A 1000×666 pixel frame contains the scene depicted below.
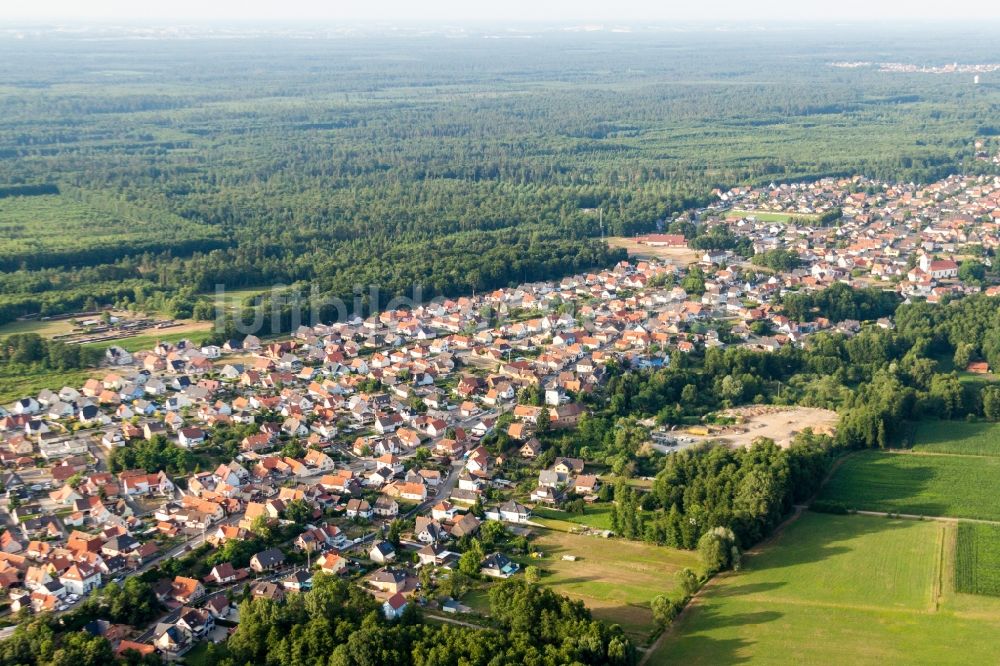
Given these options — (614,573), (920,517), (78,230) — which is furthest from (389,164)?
(614,573)

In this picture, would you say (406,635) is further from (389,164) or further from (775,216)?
(389,164)

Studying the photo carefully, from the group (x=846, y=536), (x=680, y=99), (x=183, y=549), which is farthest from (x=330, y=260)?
(x=680, y=99)

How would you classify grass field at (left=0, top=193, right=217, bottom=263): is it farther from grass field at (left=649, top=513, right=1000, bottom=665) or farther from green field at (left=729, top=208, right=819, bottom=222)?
grass field at (left=649, top=513, right=1000, bottom=665)

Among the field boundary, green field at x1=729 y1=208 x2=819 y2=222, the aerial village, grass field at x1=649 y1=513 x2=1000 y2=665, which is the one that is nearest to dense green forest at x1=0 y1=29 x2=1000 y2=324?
green field at x1=729 y1=208 x2=819 y2=222

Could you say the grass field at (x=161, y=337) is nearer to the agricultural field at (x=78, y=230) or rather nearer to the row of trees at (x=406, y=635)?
the agricultural field at (x=78, y=230)

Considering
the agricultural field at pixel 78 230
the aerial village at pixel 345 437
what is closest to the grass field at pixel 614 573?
the aerial village at pixel 345 437
